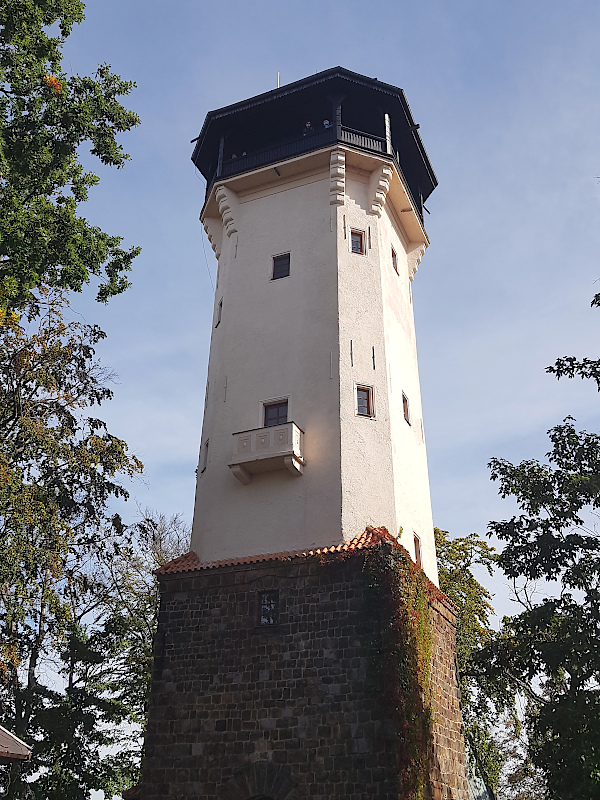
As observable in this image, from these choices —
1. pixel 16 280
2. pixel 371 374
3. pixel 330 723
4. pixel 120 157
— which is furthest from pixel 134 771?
pixel 120 157

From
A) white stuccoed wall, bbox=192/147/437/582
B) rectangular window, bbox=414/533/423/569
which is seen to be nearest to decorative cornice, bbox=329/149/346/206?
white stuccoed wall, bbox=192/147/437/582

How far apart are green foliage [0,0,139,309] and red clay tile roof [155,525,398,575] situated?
5998 millimetres

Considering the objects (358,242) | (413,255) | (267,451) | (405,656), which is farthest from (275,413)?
(413,255)

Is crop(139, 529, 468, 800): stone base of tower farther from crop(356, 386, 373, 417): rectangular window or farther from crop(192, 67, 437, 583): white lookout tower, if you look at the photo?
crop(356, 386, 373, 417): rectangular window

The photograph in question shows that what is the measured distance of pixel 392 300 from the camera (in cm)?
1897

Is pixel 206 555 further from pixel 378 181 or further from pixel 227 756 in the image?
pixel 378 181

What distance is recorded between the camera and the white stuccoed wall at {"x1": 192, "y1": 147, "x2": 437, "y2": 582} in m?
15.3

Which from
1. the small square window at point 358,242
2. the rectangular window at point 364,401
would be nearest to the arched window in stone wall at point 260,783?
the rectangular window at point 364,401

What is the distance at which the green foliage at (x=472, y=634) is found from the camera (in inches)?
833

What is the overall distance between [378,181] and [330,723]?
13.0 m

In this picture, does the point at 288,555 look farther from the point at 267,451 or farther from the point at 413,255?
the point at 413,255

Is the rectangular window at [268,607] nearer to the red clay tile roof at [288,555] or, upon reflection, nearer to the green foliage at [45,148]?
the red clay tile roof at [288,555]

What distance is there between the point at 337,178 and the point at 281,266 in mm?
2647

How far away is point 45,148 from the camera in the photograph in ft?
45.9
